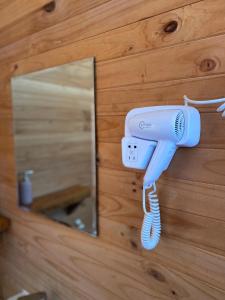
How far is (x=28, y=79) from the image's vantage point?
1.16 metres

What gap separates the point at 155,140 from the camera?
0.64m

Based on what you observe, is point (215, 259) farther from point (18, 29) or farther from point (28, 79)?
point (18, 29)

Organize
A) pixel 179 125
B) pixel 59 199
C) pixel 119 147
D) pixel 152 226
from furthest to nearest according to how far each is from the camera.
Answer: pixel 59 199 → pixel 119 147 → pixel 152 226 → pixel 179 125

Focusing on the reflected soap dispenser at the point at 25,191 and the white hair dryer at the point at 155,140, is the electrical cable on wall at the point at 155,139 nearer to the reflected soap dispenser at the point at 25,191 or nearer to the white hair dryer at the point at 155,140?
the white hair dryer at the point at 155,140

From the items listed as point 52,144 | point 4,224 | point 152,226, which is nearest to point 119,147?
point 152,226

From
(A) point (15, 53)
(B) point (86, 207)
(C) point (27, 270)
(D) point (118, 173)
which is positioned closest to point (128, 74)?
(D) point (118, 173)

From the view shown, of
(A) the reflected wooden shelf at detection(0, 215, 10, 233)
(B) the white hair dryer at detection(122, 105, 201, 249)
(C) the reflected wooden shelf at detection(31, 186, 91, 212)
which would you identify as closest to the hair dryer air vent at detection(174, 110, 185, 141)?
(B) the white hair dryer at detection(122, 105, 201, 249)

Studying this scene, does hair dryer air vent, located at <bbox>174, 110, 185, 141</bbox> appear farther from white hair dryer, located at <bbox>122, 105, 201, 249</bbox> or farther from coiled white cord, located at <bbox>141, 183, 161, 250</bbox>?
coiled white cord, located at <bbox>141, 183, 161, 250</bbox>

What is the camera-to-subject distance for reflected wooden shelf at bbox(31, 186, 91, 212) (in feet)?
3.84

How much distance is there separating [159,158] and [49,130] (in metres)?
0.80

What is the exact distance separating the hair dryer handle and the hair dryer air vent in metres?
0.03

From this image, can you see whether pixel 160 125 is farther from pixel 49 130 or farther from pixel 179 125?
pixel 49 130

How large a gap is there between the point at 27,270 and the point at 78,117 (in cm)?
83

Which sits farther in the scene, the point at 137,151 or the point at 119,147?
the point at 119,147
